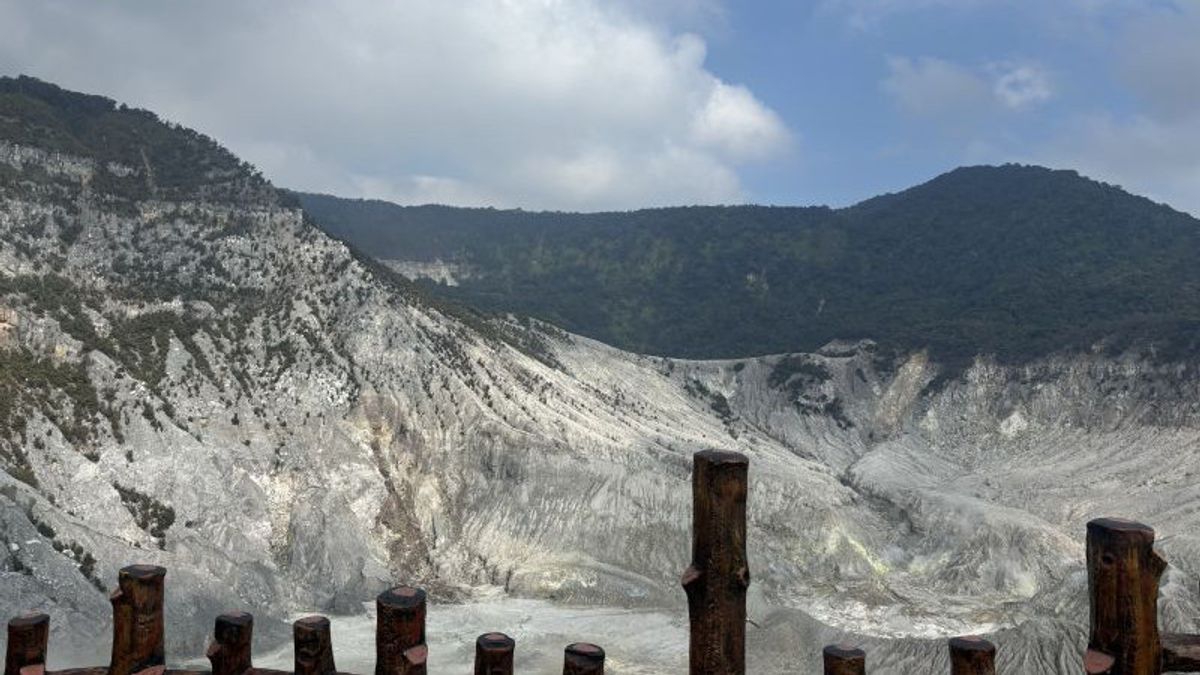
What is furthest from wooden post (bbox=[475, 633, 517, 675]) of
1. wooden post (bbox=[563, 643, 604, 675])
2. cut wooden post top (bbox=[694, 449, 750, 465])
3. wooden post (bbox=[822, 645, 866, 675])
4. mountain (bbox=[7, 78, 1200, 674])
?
mountain (bbox=[7, 78, 1200, 674])

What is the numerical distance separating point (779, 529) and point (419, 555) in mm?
17322

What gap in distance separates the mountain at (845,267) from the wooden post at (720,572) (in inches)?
2936

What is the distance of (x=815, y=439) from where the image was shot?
228 ft

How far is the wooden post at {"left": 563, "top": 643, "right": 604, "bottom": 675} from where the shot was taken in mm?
3646

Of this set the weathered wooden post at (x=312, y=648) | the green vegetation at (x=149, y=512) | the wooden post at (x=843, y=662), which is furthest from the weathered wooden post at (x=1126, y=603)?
the green vegetation at (x=149, y=512)

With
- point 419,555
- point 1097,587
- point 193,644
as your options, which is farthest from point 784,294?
point 1097,587

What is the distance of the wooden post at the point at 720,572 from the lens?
4.02m

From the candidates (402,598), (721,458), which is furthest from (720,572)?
(402,598)

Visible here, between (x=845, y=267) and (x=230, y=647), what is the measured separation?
429ft

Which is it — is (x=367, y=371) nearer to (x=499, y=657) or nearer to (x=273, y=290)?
(x=273, y=290)

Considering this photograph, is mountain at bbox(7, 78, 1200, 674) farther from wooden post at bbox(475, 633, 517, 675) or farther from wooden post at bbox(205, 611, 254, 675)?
wooden post at bbox(475, 633, 517, 675)

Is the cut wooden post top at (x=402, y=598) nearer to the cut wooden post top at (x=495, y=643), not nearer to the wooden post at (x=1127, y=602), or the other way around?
the cut wooden post top at (x=495, y=643)

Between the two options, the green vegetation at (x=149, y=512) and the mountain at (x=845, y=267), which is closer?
the green vegetation at (x=149, y=512)

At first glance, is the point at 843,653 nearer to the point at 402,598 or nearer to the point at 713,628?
the point at 713,628
